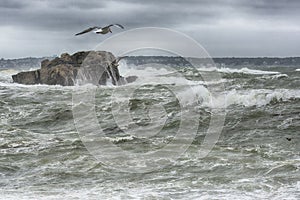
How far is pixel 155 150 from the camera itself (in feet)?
41.2

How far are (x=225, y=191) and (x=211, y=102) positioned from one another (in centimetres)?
1333

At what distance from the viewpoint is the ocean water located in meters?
8.51

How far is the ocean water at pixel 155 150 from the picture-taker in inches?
335

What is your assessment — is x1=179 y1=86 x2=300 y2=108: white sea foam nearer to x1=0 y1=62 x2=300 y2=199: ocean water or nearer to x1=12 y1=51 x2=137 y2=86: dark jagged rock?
x1=0 y1=62 x2=300 y2=199: ocean water

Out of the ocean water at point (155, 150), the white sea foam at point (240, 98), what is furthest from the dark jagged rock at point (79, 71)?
the white sea foam at point (240, 98)

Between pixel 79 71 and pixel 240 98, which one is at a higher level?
pixel 79 71

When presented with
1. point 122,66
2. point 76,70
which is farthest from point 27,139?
point 122,66

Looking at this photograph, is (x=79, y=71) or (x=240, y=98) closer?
(x=240, y=98)

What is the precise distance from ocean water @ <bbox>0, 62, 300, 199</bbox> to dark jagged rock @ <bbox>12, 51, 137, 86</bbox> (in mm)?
18235

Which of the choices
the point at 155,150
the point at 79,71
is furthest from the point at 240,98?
the point at 79,71

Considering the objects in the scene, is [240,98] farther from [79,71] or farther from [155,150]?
[79,71]

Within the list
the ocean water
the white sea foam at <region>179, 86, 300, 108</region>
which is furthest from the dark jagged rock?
the white sea foam at <region>179, 86, 300, 108</region>

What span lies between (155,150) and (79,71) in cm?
3121

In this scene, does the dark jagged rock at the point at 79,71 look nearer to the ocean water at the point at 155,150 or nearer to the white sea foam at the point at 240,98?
the ocean water at the point at 155,150
